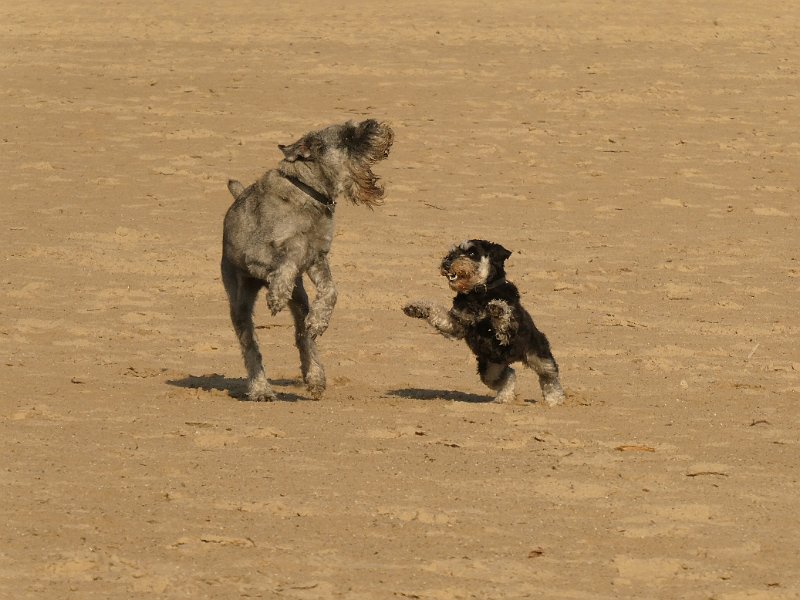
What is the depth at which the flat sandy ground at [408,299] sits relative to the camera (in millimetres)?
7711

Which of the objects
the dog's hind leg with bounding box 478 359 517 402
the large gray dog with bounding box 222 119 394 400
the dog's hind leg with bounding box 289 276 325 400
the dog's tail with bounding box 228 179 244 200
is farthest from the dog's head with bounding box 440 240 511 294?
the dog's tail with bounding box 228 179 244 200

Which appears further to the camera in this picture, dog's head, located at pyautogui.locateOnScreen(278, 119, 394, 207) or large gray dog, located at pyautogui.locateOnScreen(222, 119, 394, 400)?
dog's head, located at pyautogui.locateOnScreen(278, 119, 394, 207)

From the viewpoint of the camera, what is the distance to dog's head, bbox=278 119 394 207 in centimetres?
1106

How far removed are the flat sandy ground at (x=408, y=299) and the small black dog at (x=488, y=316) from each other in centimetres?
34

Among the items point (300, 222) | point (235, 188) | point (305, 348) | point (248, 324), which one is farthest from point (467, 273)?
point (235, 188)

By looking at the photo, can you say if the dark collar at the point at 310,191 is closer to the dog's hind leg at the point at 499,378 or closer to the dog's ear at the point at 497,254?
the dog's ear at the point at 497,254

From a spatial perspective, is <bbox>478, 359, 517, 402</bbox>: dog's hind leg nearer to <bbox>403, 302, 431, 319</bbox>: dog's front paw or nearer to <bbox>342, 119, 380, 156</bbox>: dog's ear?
<bbox>403, 302, 431, 319</bbox>: dog's front paw

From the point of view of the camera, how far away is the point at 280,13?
92.0 ft

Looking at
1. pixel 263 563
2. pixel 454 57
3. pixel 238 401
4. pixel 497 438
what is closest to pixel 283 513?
pixel 263 563

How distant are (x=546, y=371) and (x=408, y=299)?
4.46 m

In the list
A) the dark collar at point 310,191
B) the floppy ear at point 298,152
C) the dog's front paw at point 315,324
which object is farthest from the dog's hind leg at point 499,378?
the floppy ear at point 298,152

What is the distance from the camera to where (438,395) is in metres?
11.6

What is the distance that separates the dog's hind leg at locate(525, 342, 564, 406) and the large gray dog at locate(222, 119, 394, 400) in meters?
1.46

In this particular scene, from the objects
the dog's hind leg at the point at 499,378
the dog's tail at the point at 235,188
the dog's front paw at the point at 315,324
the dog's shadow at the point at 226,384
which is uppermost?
the dog's tail at the point at 235,188
